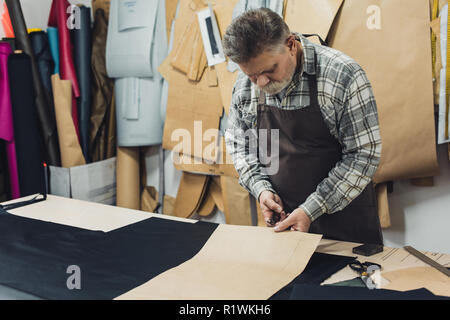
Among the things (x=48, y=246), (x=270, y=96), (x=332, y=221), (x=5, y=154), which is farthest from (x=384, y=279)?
(x=5, y=154)

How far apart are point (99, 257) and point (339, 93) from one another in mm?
869

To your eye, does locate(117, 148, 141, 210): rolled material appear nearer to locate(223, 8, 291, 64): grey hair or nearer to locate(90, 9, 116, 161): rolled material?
locate(90, 9, 116, 161): rolled material

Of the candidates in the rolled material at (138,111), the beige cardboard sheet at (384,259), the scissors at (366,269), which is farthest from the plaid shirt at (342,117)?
the rolled material at (138,111)

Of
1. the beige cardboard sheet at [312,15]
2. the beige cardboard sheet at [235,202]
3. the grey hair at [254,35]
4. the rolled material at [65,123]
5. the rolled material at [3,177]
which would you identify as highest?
the beige cardboard sheet at [312,15]

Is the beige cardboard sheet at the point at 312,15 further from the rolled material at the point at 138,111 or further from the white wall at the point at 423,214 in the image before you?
the rolled material at the point at 138,111

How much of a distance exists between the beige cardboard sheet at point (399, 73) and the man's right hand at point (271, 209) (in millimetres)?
773

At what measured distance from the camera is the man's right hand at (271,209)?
4.17 feet

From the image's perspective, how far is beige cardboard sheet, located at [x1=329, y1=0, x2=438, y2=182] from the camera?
1705 mm

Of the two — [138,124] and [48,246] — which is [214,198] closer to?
[138,124]

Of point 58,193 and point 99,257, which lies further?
point 58,193

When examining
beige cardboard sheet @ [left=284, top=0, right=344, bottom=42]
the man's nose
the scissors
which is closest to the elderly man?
the man's nose

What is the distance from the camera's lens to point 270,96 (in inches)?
53.7

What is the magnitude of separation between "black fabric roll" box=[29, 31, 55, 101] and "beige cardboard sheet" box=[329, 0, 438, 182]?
168cm

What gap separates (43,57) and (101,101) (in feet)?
1.45
